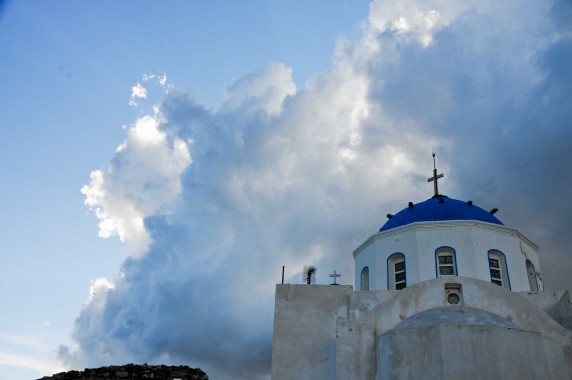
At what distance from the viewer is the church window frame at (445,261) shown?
16.5m

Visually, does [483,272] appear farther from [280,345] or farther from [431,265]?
[280,345]

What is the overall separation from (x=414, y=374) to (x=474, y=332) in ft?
5.16

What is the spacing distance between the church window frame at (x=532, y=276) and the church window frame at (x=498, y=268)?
1275mm

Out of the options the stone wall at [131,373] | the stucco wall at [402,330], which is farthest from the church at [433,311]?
the stone wall at [131,373]

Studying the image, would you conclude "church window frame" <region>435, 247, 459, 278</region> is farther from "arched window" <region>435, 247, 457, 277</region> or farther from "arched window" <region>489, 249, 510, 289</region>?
"arched window" <region>489, 249, 510, 289</region>

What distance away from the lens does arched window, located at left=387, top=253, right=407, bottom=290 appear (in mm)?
16812

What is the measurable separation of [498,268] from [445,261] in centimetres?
176

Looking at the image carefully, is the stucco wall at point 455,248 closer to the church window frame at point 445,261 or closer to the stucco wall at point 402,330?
the church window frame at point 445,261

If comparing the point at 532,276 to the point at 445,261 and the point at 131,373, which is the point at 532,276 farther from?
the point at 131,373

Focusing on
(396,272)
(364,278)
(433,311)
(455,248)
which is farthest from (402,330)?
(364,278)

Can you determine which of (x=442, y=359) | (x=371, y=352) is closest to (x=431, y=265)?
(x=371, y=352)

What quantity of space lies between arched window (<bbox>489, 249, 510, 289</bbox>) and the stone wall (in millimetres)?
9687

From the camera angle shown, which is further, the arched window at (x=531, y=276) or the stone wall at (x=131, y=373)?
the arched window at (x=531, y=276)

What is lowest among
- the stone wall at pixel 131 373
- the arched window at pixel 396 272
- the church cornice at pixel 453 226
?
the stone wall at pixel 131 373
